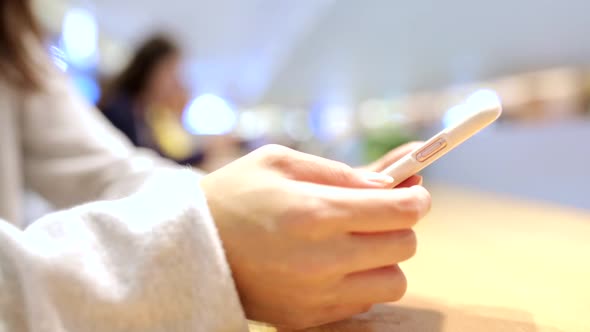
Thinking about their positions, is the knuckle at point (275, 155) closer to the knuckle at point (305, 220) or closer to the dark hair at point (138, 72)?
the knuckle at point (305, 220)

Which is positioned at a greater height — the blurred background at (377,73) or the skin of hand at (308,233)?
the blurred background at (377,73)

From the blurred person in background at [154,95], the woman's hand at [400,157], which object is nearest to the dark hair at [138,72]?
the blurred person in background at [154,95]

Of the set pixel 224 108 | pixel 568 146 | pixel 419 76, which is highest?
pixel 224 108

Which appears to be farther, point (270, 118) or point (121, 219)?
point (270, 118)

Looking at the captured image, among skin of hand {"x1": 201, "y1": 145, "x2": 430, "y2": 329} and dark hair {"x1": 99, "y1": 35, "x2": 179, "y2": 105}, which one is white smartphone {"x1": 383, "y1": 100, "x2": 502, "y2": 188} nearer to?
skin of hand {"x1": 201, "y1": 145, "x2": 430, "y2": 329}

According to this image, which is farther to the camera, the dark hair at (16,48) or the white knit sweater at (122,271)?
the dark hair at (16,48)

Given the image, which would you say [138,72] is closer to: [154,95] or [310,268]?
[154,95]

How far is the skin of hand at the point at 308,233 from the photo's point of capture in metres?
0.17

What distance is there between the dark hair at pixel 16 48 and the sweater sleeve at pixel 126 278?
37 centimetres

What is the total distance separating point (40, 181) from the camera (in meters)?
0.52

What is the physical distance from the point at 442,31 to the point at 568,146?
43 cm

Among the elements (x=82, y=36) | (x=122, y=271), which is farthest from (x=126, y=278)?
(x=82, y=36)

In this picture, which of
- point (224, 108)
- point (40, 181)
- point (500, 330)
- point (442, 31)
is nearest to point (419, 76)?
point (442, 31)

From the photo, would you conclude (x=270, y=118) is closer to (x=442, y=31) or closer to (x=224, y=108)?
(x=224, y=108)
